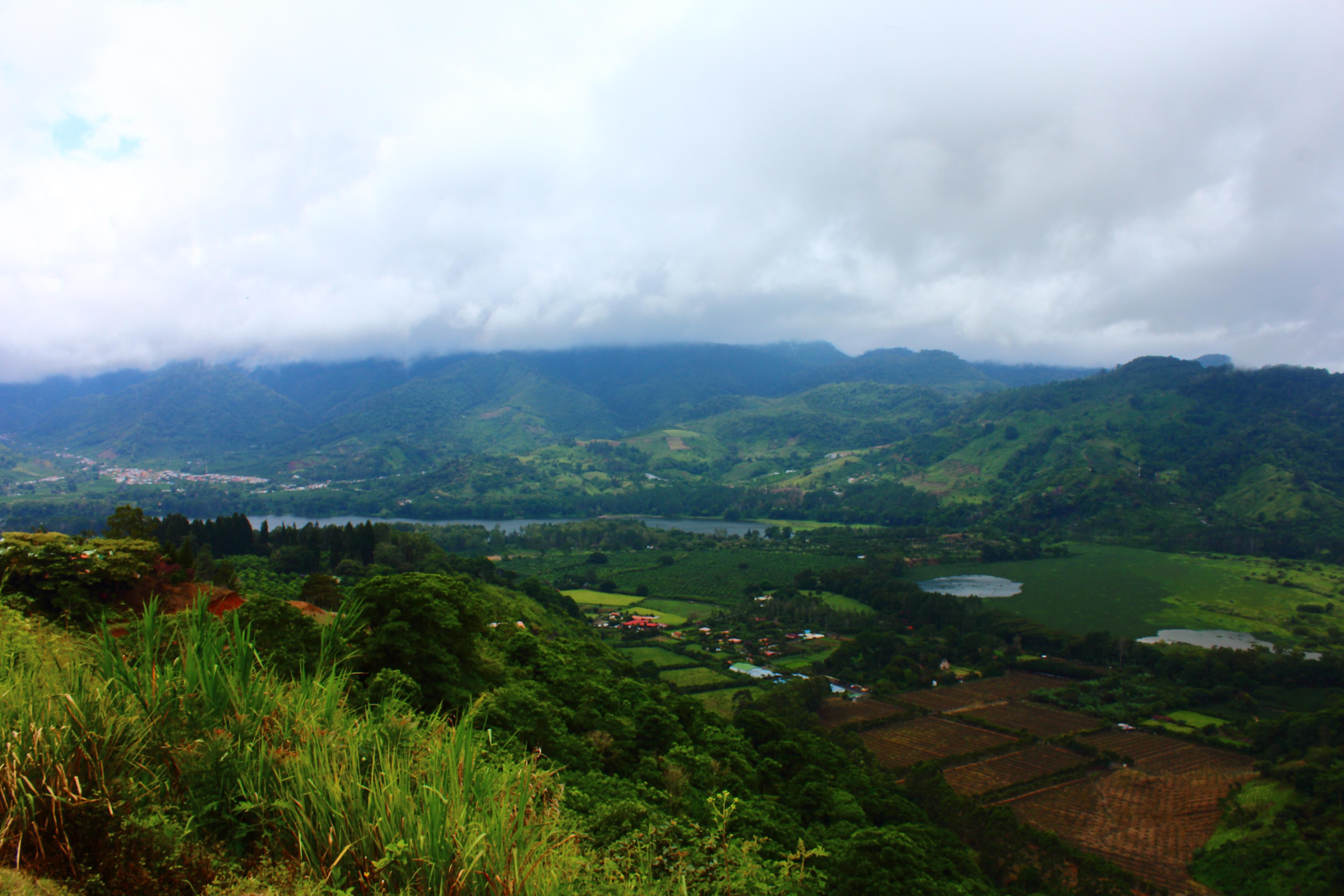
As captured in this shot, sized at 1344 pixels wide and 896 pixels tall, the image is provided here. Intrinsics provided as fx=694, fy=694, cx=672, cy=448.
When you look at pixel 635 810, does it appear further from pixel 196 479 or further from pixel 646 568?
pixel 196 479

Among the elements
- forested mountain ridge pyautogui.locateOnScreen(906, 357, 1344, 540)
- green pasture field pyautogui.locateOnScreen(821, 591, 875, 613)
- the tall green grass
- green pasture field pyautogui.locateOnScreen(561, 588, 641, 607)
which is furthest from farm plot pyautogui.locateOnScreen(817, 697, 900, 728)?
forested mountain ridge pyautogui.locateOnScreen(906, 357, 1344, 540)

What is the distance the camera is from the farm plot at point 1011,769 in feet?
119

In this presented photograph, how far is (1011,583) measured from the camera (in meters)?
92.8

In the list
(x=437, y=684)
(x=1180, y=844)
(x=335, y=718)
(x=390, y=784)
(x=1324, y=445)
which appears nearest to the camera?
(x=390, y=784)

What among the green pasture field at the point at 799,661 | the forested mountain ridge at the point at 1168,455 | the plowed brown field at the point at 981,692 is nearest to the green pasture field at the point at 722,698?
the green pasture field at the point at 799,661

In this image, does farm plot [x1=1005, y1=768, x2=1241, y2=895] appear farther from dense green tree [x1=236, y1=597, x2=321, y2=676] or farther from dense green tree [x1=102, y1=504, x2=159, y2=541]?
dense green tree [x1=102, y1=504, x2=159, y2=541]

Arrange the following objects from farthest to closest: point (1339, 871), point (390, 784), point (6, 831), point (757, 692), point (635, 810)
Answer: point (757, 692) → point (1339, 871) → point (635, 810) → point (390, 784) → point (6, 831)

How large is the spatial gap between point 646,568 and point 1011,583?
163 feet

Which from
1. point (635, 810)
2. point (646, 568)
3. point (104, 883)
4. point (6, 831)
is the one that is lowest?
point (646, 568)

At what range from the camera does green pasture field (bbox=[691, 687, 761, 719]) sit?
149 feet

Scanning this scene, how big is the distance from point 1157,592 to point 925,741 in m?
59.4

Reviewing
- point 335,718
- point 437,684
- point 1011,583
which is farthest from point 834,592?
point 335,718

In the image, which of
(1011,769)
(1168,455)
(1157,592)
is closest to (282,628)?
(1011,769)

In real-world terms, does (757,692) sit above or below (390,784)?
below
